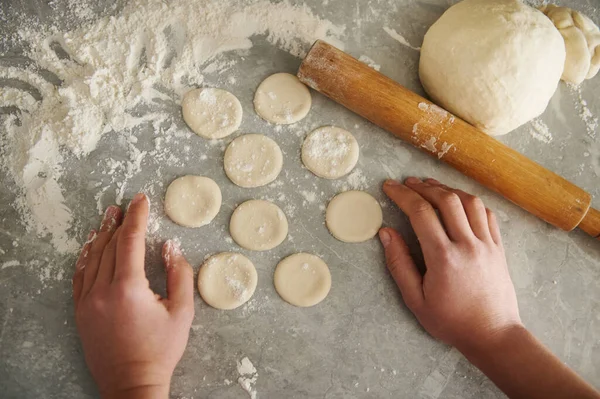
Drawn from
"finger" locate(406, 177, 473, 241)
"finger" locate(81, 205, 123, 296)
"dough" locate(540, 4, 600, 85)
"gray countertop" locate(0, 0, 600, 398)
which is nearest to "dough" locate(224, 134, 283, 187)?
Answer: "gray countertop" locate(0, 0, 600, 398)

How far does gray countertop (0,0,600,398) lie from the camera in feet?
4.66

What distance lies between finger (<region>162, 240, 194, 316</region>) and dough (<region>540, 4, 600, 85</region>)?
4.47 ft

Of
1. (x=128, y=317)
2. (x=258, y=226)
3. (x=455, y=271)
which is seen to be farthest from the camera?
(x=258, y=226)

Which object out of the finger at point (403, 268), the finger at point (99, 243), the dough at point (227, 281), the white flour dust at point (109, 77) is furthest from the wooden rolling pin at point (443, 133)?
the finger at point (99, 243)

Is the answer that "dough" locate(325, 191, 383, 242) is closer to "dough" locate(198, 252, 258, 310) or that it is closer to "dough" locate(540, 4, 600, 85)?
"dough" locate(198, 252, 258, 310)

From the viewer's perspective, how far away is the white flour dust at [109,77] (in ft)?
4.79

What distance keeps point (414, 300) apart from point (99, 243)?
92 centimetres

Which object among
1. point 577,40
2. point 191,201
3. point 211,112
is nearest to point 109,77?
point 211,112

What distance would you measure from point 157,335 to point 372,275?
645mm

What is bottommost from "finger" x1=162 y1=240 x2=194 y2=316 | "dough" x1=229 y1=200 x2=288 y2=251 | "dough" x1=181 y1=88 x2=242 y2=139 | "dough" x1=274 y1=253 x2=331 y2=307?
"dough" x1=274 y1=253 x2=331 y2=307

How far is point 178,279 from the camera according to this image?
1399 mm

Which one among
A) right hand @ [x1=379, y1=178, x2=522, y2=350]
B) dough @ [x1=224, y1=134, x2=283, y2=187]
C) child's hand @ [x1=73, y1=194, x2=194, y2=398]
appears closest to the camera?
child's hand @ [x1=73, y1=194, x2=194, y2=398]

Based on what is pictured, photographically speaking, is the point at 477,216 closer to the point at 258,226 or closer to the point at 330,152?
the point at 330,152

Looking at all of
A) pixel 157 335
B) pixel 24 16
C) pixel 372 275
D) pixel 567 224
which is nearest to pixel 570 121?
pixel 567 224
